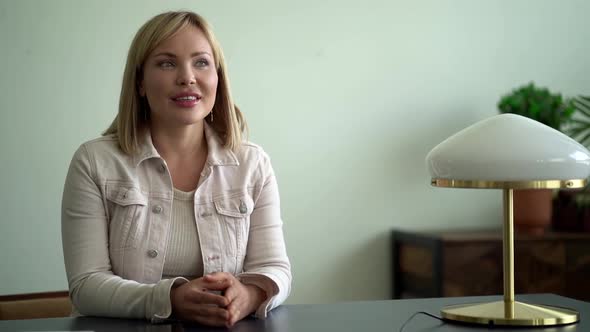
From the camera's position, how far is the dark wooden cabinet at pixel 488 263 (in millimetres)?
3254

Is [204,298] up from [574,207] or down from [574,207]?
up

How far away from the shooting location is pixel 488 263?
3314 mm

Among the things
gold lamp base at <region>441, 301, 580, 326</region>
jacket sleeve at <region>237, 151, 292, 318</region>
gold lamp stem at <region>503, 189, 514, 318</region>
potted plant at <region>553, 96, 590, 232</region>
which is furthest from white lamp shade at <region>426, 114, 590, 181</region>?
potted plant at <region>553, 96, 590, 232</region>

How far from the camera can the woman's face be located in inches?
72.4

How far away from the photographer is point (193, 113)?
6.04 ft

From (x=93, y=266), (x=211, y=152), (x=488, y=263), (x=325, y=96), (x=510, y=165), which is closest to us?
(x=510, y=165)

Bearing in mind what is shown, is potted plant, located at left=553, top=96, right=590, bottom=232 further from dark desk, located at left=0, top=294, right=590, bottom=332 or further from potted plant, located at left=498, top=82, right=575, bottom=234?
dark desk, located at left=0, top=294, right=590, bottom=332

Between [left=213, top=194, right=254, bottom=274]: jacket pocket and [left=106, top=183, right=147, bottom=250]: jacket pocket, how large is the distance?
188 millimetres

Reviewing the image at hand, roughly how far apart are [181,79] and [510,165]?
2.79 ft

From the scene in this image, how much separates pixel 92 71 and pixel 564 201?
7.63ft

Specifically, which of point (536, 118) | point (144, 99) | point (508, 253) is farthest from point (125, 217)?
point (536, 118)

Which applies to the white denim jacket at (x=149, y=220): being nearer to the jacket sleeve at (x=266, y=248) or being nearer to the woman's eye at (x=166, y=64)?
the jacket sleeve at (x=266, y=248)

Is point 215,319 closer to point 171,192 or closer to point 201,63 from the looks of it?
point 171,192

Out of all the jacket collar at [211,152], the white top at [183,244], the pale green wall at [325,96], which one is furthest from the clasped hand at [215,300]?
the pale green wall at [325,96]
